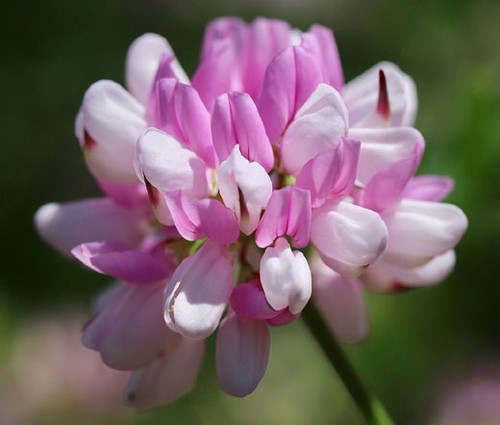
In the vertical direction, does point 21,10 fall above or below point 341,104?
below

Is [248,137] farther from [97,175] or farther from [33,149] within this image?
[33,149]

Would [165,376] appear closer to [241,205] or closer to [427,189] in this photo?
[241,205]

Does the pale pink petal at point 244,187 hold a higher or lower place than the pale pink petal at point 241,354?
higher

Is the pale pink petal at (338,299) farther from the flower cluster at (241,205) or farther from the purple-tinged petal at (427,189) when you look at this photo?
the purple-tinged petal at (427,189)

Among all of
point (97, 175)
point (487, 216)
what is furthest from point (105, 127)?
point (487, 216)

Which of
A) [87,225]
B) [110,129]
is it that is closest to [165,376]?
[87,225]

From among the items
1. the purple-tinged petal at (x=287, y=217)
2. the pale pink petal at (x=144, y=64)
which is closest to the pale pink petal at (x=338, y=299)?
the purple-tinged petal at (x=287, y=217)

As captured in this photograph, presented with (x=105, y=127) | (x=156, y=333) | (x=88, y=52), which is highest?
(x=105, y=127)
